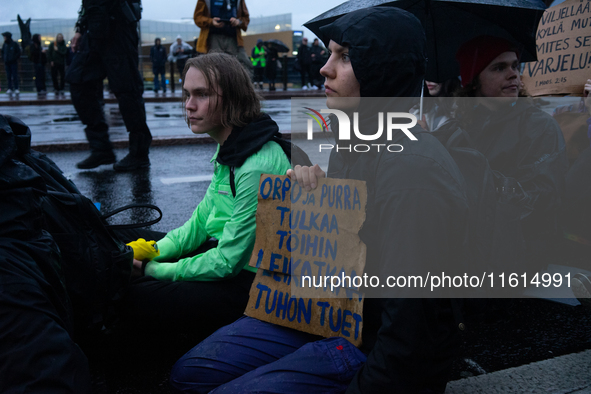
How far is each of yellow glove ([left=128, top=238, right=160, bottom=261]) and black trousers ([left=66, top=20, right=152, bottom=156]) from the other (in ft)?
11.0

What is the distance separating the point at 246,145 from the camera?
230cm

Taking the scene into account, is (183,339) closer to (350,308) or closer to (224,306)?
(224,306)

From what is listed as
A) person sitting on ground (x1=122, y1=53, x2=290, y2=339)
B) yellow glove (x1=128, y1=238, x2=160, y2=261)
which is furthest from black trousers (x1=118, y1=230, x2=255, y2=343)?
yellow glove (x1=128, y1=238, x2=160, y2=261)

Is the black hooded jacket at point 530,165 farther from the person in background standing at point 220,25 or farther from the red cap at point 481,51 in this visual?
the person in background standing at point 220,25

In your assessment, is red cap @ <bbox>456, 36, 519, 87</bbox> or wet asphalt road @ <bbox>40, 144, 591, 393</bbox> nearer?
wet asphalt road @ <bbox>40, 144, 591, 393</bbox>

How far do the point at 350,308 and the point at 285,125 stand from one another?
8322 millimetres

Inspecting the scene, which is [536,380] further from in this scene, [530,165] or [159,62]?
[159,62]

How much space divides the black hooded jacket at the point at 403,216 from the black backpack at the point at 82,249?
951 mm

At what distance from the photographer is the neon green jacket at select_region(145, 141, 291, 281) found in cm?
220

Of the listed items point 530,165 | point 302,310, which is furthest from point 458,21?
point 302,310

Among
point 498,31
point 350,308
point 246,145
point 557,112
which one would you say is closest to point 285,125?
point 557,112

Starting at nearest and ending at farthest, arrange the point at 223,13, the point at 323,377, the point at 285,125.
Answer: the point at 323,377
the point at 223,13
the point at 285,125

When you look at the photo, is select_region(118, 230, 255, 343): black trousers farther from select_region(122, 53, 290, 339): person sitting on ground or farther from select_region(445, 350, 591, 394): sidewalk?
select_region(445, 350, 591, 394): sidewalk

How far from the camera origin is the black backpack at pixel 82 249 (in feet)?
5.94
